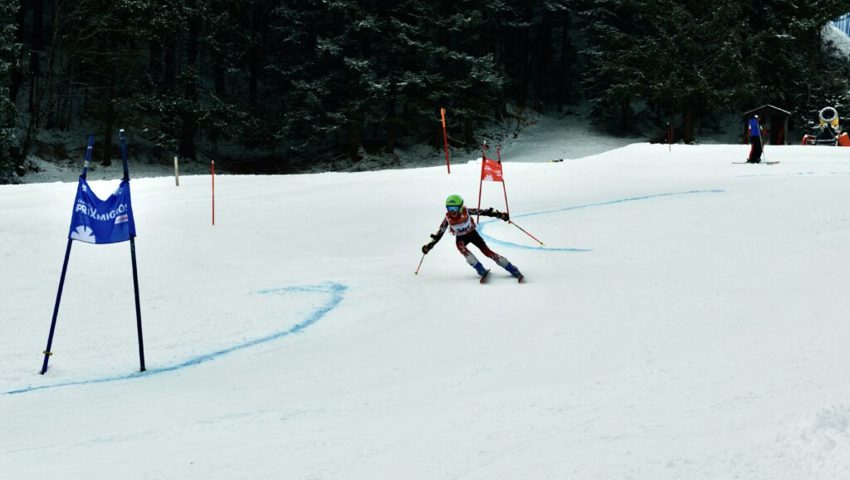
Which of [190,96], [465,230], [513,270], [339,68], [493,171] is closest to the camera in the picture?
[513,270]

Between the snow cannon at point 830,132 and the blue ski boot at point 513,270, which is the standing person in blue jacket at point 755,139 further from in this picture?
the blue ski boot at point 513,270

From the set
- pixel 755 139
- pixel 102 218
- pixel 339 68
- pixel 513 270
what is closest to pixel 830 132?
pixel 755 139

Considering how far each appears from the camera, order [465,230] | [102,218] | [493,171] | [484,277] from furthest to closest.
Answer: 1. [493,171]
2. [465,230]
3. [484,277]
4. [102,218]

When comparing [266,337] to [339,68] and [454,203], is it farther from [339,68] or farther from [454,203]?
[339,68]

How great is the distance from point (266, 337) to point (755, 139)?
1913cm

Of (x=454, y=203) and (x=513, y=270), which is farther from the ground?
(x=454, y=203)

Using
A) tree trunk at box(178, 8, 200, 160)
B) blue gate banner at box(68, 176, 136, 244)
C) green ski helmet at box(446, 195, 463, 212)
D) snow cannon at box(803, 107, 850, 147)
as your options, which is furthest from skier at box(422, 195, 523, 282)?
tree trunk at box(178, 8, 200, 160)

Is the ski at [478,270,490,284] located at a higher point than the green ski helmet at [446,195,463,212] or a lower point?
lower

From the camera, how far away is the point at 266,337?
9312 mm

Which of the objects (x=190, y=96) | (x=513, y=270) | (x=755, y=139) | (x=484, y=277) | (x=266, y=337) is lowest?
(x=266, y=337)

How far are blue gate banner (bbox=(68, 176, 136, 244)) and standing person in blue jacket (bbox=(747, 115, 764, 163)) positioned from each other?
65.6 ft

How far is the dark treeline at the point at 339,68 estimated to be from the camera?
38125 mm

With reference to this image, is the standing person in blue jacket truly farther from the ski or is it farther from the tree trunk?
the tree trunk

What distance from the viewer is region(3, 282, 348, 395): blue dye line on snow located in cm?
770
